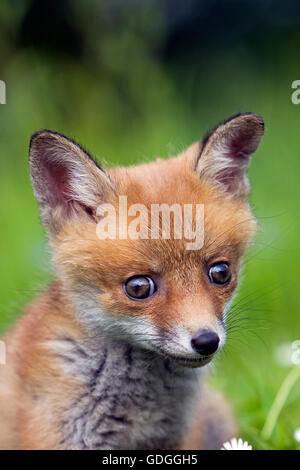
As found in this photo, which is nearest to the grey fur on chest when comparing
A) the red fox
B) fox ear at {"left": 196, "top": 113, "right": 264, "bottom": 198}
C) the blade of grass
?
the red fox

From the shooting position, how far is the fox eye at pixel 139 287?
8.21 ft

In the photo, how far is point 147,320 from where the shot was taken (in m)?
2.51

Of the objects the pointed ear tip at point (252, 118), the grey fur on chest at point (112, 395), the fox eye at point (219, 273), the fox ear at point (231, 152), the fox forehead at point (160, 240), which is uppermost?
the pointed ear tip at point (252, 118)

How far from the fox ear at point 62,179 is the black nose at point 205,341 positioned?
71cm

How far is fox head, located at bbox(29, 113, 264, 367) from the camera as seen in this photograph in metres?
2.48

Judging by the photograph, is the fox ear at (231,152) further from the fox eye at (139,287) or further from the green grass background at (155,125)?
Answer: the green grass background at (155,125)

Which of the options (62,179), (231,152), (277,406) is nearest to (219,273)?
(231,152)

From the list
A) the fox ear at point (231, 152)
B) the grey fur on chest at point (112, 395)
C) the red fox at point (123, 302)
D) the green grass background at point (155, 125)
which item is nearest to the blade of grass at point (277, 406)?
the red fox at point (123, 302)

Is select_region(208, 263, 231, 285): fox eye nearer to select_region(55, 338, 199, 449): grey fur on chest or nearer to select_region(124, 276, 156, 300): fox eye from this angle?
select_region(124, 276, 156, 300): fox eye

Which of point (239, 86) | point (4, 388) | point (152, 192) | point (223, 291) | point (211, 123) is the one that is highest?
point (239, 86)

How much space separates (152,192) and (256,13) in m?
4.33

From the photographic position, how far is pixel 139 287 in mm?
2504

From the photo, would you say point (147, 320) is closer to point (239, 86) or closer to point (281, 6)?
point (239, 86)
